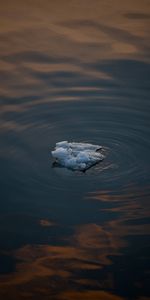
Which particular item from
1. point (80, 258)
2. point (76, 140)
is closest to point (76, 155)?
point (76, 140)

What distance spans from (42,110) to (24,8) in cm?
254

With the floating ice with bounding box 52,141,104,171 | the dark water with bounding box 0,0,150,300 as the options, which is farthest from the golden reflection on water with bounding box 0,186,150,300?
the floating ice with bounding box 52,141,104,171

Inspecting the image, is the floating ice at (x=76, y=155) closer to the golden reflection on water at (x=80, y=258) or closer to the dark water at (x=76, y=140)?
the dark water at (x=76, y=140)

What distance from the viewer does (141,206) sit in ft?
13.2

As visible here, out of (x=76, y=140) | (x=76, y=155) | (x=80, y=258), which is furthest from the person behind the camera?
(x=76, y=140)

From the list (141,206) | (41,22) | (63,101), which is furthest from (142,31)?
(141,206)

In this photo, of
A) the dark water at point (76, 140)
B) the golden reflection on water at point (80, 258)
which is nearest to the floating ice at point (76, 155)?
the dark water at point (76, 140)

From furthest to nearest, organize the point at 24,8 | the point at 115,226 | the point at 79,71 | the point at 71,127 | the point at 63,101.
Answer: the point at 24,8 < the point at 79,71 < the point at 63,101 < the point at 71,127 < the point at 115,226

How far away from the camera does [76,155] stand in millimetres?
4609

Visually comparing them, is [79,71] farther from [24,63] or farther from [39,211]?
[39,211]

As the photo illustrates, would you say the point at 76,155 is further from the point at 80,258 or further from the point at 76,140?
the point at 80,258

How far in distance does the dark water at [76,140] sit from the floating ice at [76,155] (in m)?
0.09

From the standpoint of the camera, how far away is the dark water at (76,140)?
11.3ft

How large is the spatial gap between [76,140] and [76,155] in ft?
0.72
